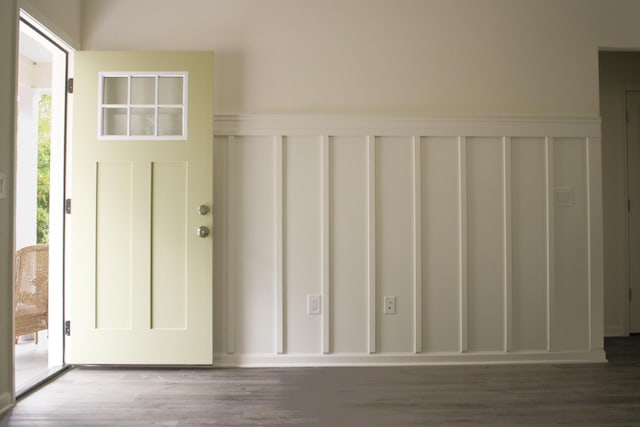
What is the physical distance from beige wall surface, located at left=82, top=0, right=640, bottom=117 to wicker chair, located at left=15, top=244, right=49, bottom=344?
1.68m

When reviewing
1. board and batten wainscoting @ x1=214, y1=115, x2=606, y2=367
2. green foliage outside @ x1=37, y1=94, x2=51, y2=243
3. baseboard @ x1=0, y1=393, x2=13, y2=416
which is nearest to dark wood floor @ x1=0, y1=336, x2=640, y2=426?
baseboard @ x1=0, y1=393, x2=13, y2=416

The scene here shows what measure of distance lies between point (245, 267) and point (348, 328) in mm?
828

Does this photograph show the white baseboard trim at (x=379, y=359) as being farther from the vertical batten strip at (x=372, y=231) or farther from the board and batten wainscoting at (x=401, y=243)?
the vertical batten strip at (x=372, y=231)

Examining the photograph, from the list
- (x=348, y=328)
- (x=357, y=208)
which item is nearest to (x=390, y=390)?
(x=348, y=328)

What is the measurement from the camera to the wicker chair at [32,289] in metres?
3.12

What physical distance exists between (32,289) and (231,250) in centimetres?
170

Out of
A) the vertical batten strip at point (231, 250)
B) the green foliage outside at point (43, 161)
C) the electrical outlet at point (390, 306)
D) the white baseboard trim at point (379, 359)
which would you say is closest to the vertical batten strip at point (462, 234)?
the white baseboard trim at point (379, 359)

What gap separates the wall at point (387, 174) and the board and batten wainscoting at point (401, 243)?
1cm

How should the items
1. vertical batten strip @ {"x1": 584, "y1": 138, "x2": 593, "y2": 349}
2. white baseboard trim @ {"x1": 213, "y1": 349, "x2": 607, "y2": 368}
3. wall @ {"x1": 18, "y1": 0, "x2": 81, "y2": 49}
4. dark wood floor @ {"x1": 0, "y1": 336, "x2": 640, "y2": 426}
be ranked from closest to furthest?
dark wood floor @ {"x1": 0, "y1": 336, "x2": 640, "y2": 426}
wall @ {"x1": 18, "y1": 0, "x2": 81, "y2": 49}
white baseboard trim @ {"x1": 213, "y1": 349, "x2": 607, "y2": 368}
vertical batten strip @ {"x1": 584, "y1": 138, "x2": 593, "y2": 349}

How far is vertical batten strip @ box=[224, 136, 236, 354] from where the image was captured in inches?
111

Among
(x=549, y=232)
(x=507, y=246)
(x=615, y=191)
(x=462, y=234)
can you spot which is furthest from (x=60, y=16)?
(x=615, y=191)

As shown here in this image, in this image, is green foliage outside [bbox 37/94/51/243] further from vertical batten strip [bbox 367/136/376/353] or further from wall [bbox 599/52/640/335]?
wall [bbox 599/52/640/335]

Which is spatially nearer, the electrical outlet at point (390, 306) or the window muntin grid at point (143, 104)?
the window muntin grid at point (143, 104)

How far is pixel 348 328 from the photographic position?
112 inches
